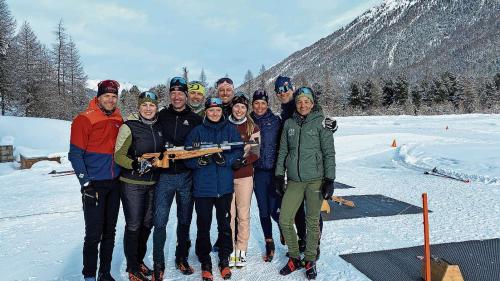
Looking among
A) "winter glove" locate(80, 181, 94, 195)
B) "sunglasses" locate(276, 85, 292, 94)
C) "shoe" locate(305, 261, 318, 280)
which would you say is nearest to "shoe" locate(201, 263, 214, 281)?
"shoe" locate(305, 261, 318, 280)

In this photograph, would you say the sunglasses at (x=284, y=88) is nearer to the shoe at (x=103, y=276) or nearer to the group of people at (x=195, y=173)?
the group of people at (x=195, y=173)

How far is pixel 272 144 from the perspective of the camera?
15.4 ft

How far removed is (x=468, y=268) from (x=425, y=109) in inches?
2021

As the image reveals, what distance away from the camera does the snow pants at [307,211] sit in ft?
14.1

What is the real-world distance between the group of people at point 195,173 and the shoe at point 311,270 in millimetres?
11

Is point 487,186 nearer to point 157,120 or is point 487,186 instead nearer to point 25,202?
point 157,120

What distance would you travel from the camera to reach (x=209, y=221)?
430cm

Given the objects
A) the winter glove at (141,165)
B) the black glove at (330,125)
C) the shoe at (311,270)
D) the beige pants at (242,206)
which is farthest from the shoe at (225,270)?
the black glove at (330,125)

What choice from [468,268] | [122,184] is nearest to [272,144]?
[122,184]

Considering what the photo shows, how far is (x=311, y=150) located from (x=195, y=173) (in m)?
1.31

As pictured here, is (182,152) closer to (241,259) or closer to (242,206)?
(242,206)

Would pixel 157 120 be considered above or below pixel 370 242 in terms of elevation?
above

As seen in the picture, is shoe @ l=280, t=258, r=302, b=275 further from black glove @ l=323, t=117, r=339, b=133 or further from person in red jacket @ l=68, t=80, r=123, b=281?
person in red jacket @ l=68, t=80, r=123, b=281

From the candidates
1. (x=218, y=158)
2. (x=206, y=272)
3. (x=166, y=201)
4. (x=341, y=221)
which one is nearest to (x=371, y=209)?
(x=341, y=221)
